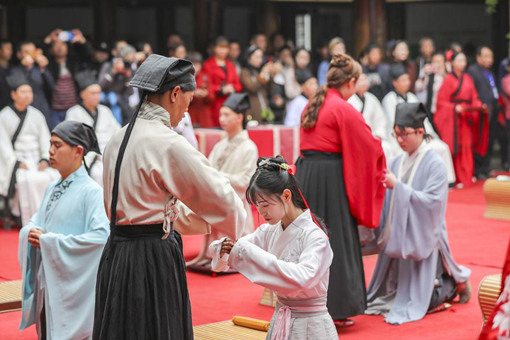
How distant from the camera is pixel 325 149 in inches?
193

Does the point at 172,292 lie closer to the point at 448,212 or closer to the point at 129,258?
the point at 129,258

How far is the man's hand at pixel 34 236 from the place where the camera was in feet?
13.8

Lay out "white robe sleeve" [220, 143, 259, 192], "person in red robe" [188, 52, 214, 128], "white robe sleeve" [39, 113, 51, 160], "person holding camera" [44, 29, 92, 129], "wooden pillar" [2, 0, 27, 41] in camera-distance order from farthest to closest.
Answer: "wooden pillar" [2, 0, 27, 41], "person in red robe" [188, 52, 214, 128], "person holding camera" [44, 29, 92, 129], "white robe sleeve" [39, 113, 51, 160], "white robe sleeve" [220, 143, 259, 192]

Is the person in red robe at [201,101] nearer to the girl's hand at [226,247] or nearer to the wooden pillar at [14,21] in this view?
the wooden pillar at [14,21]

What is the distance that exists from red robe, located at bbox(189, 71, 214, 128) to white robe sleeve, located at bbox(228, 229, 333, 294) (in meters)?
7.24

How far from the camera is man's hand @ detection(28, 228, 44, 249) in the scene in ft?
13.8

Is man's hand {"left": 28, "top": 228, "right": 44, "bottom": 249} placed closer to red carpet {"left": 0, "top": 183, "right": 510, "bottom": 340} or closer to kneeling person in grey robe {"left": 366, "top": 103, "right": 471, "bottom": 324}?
red carpet {"left": 0, "top": 183, "right": 510, "bottom": 340}

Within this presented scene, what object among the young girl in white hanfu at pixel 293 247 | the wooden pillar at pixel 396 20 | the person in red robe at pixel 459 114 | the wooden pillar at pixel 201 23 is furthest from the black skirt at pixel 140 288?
the wooden pillar at pixel 396 20

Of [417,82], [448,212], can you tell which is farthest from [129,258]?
[417,82]

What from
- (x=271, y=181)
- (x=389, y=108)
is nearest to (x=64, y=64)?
(x=389, y=108)

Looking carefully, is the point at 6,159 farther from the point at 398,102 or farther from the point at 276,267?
the point at 276,267

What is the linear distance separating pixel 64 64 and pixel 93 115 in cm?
185

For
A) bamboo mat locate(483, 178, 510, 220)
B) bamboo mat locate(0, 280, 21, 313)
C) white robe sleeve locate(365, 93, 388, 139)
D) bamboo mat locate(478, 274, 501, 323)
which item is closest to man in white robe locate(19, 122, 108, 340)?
bamboo mat locate(0, 280, 21, 313)

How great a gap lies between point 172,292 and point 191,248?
421 centimetres
